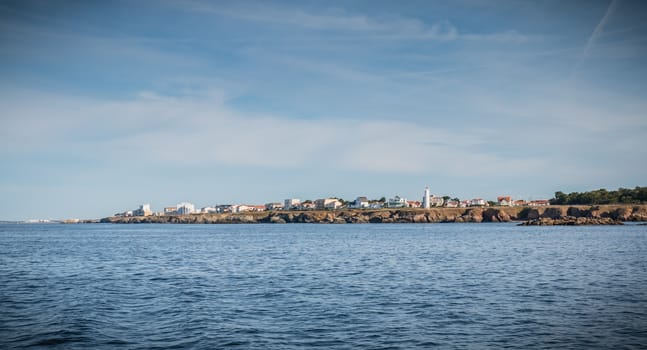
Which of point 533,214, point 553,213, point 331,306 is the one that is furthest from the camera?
point 533,214

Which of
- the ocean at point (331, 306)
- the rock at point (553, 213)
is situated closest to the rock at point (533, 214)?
the rock at point (553, 213)

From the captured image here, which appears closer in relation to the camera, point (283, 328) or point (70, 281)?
point (283, 328)

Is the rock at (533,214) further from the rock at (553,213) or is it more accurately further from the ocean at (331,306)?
the ocean at (331,306)

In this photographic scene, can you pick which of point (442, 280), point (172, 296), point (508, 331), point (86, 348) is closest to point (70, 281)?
point (172, 296)

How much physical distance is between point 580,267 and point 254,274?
24.5 m

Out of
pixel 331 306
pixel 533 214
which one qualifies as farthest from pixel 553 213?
pixel 331 306

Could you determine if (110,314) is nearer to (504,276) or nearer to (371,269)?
(371,269)

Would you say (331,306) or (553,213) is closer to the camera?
(331,306)

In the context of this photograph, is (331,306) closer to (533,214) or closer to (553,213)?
(553,213)

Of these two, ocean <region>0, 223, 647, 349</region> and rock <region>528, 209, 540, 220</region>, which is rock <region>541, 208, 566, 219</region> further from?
ocean <region>0, 223, 647, 349</region>

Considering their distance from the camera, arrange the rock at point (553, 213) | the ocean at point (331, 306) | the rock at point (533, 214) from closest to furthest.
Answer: the ocean at point (331, 306) < the rock at point (553, 213) < the rock at point (533, 214)

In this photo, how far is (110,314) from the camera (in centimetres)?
2198

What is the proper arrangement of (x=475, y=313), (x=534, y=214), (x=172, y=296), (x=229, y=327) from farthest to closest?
(x=534, y=214)
(x=172, y=296)
(x=475, y=313)
(x=229, y=327)

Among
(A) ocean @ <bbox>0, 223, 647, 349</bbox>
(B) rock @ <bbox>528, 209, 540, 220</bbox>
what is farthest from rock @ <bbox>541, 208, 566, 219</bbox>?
(A) ocean @ <bbox>0, 223, 647, 349</bbox>
